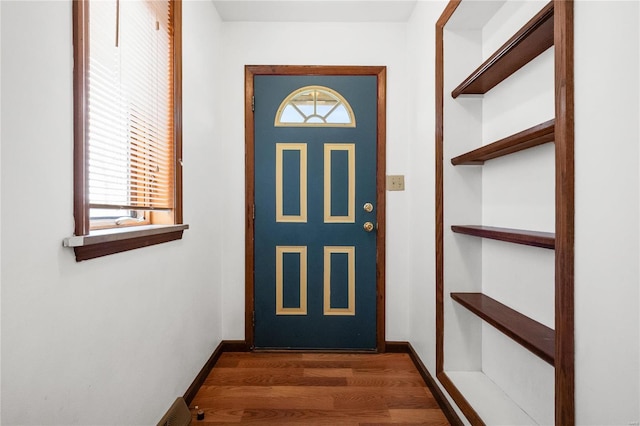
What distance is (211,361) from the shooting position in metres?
2.21

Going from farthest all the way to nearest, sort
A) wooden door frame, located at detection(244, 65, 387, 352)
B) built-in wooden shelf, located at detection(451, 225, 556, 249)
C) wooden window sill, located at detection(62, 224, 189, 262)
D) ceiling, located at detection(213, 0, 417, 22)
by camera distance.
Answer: wooden door frame, located at detection(244, 65, 387, 352) → ceiling, located at detection(213, 0, 417, 22) → built-in wooden shelf, located at detection(451, 225, 556, 249) → wooden window sill, located at detection(62, 224, 189, 262)

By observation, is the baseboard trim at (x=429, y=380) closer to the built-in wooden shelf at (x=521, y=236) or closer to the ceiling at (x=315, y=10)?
the built-in wooden shelf at (x=521, y=236)

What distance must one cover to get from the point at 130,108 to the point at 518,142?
1.50m

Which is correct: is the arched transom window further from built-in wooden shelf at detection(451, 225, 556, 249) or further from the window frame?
the window frame

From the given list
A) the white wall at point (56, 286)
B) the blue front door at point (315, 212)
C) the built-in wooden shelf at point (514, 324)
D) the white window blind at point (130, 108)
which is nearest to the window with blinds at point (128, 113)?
the white window blind at point (130, 108)

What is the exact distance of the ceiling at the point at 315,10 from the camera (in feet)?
7.29

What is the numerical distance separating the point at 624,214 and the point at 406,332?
6.38 ft

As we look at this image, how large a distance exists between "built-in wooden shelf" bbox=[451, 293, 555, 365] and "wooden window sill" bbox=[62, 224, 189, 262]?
1.46 metres

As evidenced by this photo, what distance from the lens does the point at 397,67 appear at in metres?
2.46

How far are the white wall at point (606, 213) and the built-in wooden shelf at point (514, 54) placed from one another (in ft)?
0.79

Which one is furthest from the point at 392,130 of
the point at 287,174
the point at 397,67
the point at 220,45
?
the point at 220,45

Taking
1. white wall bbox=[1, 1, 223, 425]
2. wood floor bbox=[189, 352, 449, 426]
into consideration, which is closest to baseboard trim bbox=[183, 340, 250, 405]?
wood floor bbox=[189, 352, 449, 426]

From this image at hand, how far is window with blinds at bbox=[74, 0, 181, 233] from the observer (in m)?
1.10

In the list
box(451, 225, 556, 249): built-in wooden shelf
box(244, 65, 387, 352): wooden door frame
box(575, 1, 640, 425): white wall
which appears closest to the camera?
box(575, 1, 640, 425): white wall
